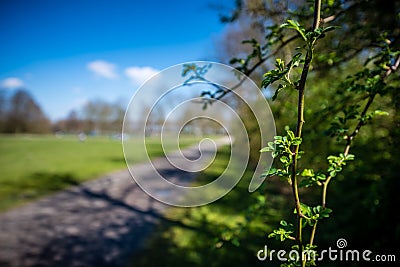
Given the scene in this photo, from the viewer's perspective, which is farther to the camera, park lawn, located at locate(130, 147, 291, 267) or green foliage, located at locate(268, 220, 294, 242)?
park lawn, located at locate(130, 147, 291, 267)

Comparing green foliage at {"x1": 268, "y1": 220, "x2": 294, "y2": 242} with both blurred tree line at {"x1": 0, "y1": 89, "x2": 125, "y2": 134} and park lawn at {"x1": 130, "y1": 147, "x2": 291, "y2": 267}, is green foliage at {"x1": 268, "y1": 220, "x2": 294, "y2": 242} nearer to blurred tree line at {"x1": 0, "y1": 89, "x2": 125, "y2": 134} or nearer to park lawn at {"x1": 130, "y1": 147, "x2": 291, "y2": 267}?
park lawn at {"x1": 130, "y1": 147, "x2": 291, "y2": 267}

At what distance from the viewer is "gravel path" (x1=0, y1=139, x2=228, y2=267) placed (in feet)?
15.6

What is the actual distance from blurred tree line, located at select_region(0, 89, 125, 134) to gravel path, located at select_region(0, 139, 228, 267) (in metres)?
36.9

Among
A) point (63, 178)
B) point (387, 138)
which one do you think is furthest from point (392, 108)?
point (63, 178)

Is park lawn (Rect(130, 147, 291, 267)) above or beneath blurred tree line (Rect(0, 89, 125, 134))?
beneath


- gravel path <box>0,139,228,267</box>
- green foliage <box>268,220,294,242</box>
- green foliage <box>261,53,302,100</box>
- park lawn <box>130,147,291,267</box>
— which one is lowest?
gravel path <box>0,139,228,267</box>

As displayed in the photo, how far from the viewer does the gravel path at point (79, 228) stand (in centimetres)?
477

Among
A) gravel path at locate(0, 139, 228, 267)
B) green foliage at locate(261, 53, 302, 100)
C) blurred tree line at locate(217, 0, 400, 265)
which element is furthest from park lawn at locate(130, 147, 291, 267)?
green foliage at locate(261, 53, 302, 100)

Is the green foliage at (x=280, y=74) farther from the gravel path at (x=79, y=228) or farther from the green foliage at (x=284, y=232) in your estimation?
the gravel path at (x=79, y=228)

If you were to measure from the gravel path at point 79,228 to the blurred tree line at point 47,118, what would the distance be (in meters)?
36.9

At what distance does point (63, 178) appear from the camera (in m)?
12.7

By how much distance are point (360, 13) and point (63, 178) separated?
14.0 m

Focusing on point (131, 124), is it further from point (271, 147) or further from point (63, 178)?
point (63, 178)

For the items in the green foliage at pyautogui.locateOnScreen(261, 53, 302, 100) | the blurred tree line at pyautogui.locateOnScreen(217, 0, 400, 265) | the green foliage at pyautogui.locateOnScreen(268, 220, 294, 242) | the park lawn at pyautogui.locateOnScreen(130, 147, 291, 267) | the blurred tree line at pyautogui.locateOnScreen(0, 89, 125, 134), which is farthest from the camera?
the blurred tree line at pyautogui.locateOnScreen(0, 89, 125, 134)
